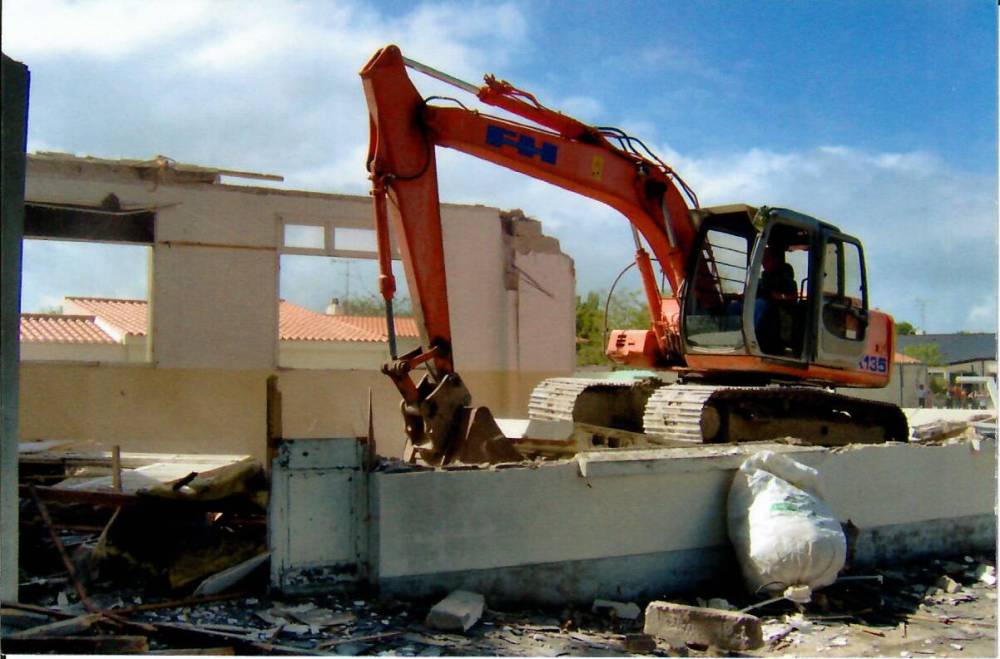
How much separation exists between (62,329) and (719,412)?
657 inches

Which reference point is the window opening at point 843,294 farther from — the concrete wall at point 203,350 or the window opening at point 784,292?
the concrete wall at point 203,350

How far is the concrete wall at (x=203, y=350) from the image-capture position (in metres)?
11.7

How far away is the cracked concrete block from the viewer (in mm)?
4531

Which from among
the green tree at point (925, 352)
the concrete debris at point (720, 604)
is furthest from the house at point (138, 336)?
the green tree at point (925, 352)

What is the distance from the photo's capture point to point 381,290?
612 cm

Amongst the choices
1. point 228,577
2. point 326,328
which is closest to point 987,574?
point 228,577

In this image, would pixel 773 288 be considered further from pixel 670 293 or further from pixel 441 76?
pixel 441 76

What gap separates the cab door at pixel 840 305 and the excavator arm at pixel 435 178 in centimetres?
121

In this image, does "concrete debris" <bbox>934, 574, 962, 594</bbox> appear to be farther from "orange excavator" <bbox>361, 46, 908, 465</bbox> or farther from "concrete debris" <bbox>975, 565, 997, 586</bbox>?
"orange excavator" <bbox>361, 46, 908, 465</bbox>

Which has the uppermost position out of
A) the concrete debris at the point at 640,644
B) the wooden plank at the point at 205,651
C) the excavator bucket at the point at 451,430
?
the excavator bucket at the point at 451,430

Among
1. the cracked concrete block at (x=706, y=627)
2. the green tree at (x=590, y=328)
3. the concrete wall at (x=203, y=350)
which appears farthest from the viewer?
the green tree at (x=590, y=328)

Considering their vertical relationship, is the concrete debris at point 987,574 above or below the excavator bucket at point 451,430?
below

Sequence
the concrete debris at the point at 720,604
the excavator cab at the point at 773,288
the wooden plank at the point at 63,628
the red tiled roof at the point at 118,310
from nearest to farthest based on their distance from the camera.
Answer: the wooden plank at the point at 63,628
the concrete debris at the point at 720,604
the excavator cab at the point at 773,288
the red tiled roof at the point at 118,310

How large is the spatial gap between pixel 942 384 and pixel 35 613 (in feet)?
76.5
